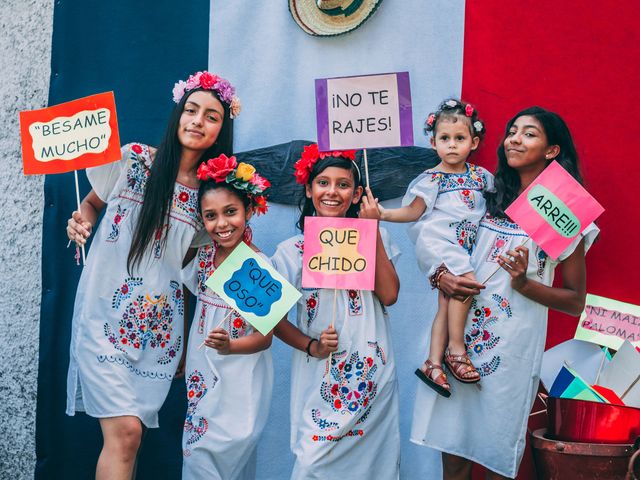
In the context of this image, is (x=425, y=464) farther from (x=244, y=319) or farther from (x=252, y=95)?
(x=252, y=95)

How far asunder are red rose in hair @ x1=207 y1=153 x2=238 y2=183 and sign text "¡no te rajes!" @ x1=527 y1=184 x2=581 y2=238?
48.2 inches

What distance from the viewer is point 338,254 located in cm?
324

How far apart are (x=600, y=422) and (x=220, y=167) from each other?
177 cm

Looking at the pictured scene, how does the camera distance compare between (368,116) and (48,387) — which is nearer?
(368,116)

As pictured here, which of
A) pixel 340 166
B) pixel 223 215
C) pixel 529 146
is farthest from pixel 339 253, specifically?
pixel 529 146

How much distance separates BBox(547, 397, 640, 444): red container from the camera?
3.08m

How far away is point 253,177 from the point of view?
3.38 m

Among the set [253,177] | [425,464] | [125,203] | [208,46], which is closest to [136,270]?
[125,203]

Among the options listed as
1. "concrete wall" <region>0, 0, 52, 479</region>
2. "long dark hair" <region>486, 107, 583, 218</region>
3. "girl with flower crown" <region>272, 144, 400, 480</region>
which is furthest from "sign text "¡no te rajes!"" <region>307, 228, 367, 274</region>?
"concrete wall" <region>0, 0, 52, 479</region>

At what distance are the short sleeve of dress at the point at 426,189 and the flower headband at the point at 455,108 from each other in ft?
0.73

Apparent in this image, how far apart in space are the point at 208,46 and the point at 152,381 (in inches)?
68.4

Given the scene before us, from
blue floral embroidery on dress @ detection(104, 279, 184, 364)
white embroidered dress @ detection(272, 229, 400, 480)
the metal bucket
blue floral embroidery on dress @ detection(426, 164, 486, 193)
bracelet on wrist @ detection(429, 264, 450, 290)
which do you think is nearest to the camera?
the metal bucket

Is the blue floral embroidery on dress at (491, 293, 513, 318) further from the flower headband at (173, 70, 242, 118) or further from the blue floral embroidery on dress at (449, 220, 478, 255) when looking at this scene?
the flower headband at (173, 70, 242, 118)

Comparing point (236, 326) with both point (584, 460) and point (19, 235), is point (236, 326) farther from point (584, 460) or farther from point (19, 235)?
point (19, 235)
